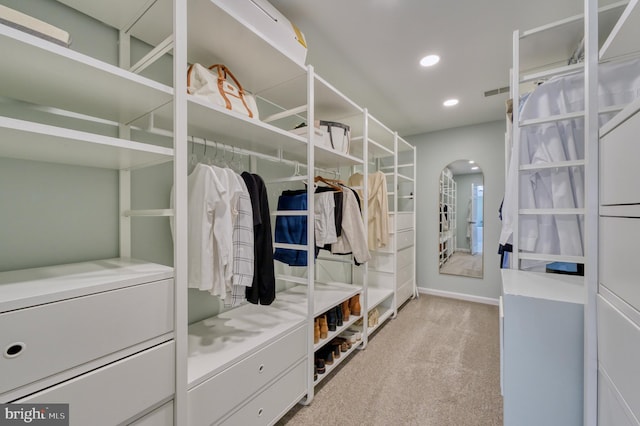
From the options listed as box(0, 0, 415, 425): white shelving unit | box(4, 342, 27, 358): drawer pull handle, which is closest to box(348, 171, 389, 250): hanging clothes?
box(0, 0, 415, 425): white shelving unit

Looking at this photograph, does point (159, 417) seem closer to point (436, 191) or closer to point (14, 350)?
point (14, 350)

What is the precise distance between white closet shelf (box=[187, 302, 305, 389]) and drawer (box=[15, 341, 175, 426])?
15 cm

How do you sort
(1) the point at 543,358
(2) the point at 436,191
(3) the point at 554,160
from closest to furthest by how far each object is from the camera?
(1) the point at 543,358, (3) the point at 554,160, (2) the point at 436,191

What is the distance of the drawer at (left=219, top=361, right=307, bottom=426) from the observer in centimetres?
121

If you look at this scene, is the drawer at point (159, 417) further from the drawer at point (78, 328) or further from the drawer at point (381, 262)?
the drawer at point (381, 262)

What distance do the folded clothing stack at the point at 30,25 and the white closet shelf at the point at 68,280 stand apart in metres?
0.70

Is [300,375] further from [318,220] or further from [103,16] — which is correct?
[103,16]

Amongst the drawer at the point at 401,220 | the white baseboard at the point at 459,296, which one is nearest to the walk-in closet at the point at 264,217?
the drawer at the point at 401,220

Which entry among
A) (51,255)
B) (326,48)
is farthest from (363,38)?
(51,255)

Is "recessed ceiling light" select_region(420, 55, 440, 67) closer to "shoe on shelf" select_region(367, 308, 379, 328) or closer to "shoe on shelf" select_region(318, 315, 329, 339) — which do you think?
"shoe on shelf" select_region(318, 315, 329, 339)

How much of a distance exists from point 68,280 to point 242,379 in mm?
814

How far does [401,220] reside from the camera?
3.20 metres

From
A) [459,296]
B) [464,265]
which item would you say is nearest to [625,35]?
[464,265]

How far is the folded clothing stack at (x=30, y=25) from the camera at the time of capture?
2.10 ft
